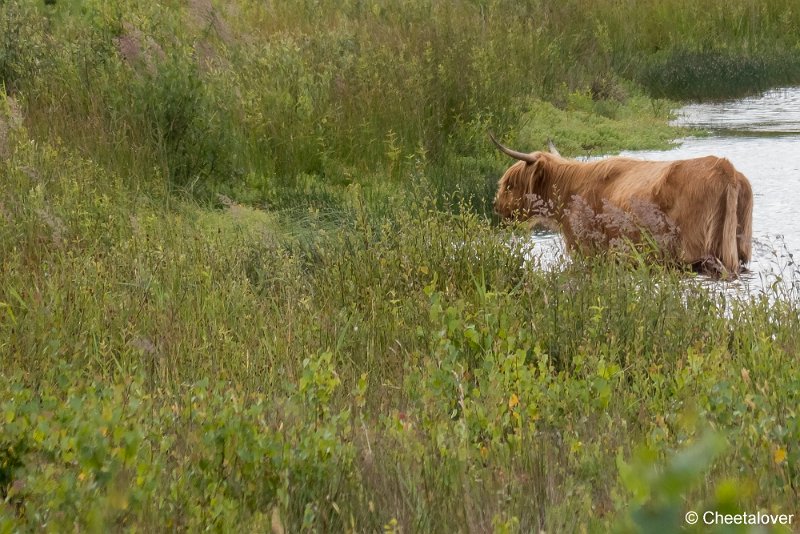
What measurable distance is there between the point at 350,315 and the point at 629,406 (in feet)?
5.63

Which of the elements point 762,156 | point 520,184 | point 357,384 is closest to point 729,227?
point 520,184

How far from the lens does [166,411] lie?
295 cm

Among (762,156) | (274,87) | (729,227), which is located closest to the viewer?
(729,227)

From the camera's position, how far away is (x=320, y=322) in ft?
14.2

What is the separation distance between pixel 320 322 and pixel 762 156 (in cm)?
690

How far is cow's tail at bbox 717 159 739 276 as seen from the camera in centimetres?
610

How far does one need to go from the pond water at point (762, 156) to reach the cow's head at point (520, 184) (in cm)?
30

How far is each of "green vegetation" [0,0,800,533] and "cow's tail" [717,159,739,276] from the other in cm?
25

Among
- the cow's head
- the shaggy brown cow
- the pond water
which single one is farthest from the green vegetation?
the cow's head

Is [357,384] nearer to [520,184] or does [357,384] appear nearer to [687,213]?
[687,213]

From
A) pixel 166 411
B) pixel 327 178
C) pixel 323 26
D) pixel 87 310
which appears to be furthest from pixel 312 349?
pixel 323 26

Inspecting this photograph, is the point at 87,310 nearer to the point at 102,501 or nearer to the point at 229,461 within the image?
the point at 229,461

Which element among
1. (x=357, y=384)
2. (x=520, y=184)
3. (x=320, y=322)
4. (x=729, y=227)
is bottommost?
(x=520, y=184)

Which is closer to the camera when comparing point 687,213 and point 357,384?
point 357,384
